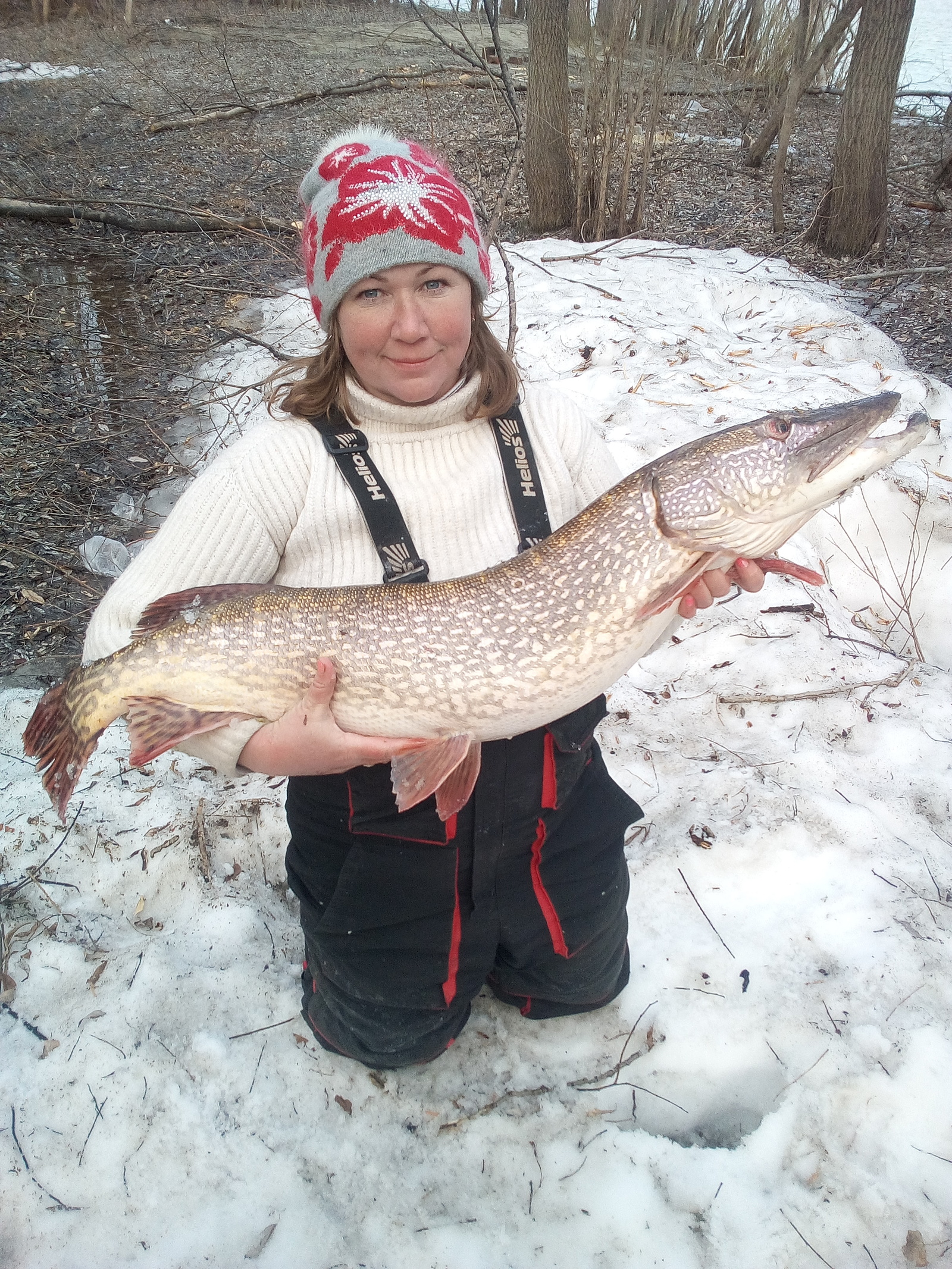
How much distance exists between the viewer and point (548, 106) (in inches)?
269

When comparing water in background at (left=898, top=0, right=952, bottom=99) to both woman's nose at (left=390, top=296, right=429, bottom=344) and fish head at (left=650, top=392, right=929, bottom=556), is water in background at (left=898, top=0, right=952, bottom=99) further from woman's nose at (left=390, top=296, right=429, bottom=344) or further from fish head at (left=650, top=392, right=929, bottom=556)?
woman's nose at (left=390, top=296, right=429, bottom=344)

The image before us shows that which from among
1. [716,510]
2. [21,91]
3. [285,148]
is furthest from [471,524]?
[21,91]

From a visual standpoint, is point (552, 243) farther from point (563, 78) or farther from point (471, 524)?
point (471, 524)

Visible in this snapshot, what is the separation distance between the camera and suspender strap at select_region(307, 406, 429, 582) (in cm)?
176

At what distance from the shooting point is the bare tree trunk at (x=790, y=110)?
5969 mm

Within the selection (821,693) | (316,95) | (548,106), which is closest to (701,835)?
(821,693)

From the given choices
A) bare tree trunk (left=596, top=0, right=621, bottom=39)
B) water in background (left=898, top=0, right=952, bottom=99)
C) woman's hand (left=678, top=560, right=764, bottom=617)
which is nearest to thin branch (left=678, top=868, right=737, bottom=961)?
woman's hand (left=678, top=560, right=764, bottom=617)

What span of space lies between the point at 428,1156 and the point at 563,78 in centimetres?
811

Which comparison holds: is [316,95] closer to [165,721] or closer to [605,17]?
[605,17]

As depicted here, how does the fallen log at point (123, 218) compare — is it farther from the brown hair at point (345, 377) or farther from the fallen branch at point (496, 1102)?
the fallen branch at point (496, 1102)

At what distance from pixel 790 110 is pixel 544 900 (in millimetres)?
7189

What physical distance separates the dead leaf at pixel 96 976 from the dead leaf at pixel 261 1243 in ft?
2.65

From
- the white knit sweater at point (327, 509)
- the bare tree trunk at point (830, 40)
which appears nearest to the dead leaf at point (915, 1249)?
the white knit sweater at point (327, 509)

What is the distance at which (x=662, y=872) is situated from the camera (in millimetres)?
2344
